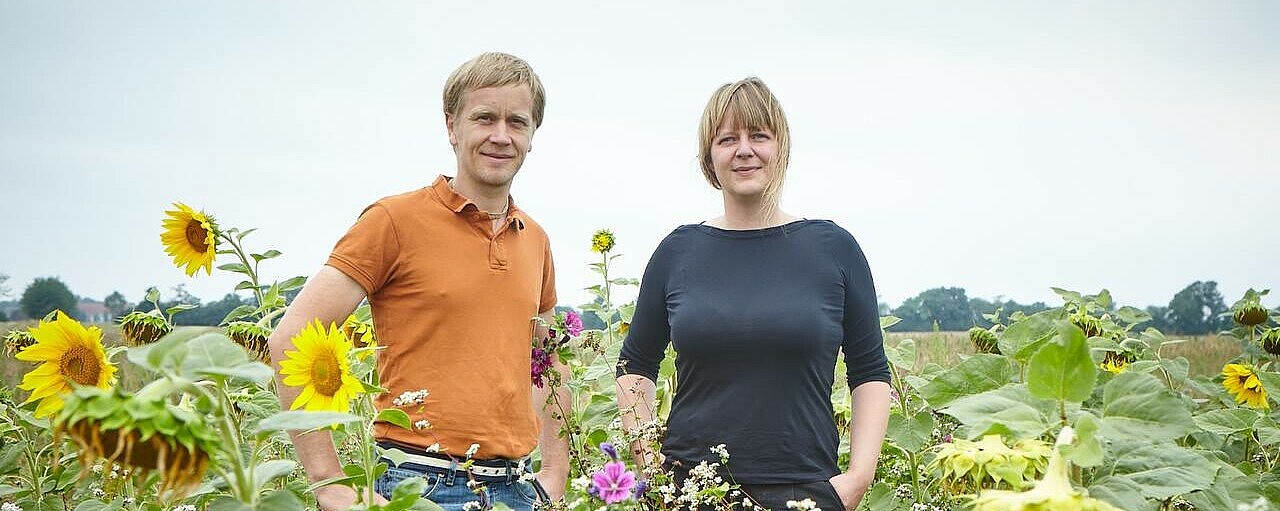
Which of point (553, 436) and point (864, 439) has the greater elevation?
point (864, 439)

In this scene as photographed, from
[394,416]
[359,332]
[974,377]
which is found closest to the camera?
[974,377]

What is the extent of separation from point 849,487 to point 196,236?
1.70 meters

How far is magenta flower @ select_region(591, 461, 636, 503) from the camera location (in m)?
1.56

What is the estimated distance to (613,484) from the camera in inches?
62.5

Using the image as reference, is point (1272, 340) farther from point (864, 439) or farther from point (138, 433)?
point (138, 433)

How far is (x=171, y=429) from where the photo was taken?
796 millimetres

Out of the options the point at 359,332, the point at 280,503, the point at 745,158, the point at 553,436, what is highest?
the point at 745,158

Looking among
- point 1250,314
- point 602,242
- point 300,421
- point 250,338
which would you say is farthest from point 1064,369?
point 1250,314

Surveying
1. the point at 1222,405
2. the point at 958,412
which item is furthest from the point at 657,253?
the point at 1222,405

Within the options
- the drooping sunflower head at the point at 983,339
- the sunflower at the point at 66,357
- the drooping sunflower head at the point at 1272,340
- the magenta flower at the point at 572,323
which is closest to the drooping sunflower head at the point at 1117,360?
the drooping sunflower head at the point at 983,339

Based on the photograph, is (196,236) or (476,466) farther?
(196,236)

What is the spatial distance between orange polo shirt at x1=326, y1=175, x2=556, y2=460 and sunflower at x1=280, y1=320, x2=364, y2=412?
370mm

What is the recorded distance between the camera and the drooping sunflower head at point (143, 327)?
2461 mm

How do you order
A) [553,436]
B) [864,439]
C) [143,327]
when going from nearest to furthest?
[864,439], [143,327], [553,436]
